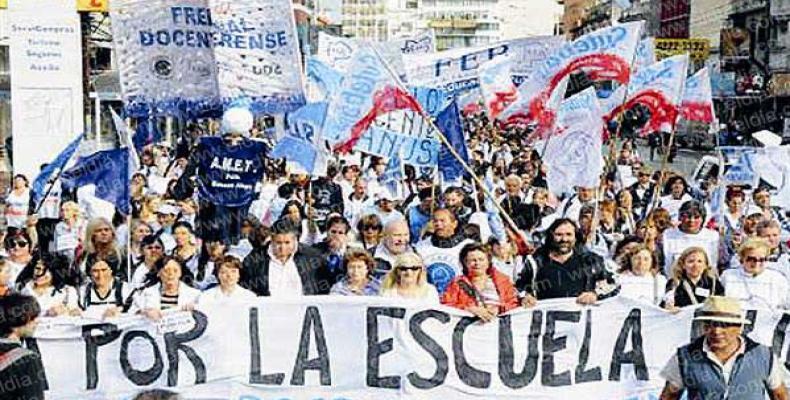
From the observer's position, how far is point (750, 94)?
66.5 metres

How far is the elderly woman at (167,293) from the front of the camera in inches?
300

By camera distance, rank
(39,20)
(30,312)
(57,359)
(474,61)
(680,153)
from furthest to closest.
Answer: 1. (680,153)
2. (474,61)
3. (39,20)
4. (57,359)
5. (30,312)

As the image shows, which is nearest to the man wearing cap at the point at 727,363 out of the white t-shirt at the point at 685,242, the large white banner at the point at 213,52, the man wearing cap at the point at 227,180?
the white t-shirt at the point at 685,242

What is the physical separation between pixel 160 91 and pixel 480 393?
443 cm

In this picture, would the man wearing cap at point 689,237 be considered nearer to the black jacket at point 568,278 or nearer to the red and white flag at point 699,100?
the black jacket at point 568,278

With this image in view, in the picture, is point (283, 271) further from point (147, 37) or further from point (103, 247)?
point (147, 37)

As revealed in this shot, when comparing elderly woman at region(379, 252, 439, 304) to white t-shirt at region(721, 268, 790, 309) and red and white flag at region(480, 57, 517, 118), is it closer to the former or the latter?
white t-shirt at region(721, 268, 790, 309)

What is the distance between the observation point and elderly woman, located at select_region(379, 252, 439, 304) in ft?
24.1

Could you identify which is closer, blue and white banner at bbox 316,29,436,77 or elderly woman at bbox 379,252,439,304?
elderly woman at bbox 379,252,439,304

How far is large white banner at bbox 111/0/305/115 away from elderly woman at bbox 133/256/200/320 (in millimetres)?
3148

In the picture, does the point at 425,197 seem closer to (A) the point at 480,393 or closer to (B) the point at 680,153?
(A) the point at 480,393

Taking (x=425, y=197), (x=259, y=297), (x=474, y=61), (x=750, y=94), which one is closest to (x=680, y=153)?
(x=750, y=94)

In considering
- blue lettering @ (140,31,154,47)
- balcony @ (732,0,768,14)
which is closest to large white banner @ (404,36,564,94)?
blue lettering @ (140,31,154,47)

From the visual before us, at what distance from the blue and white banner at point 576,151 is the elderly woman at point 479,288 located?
360 centimetres
